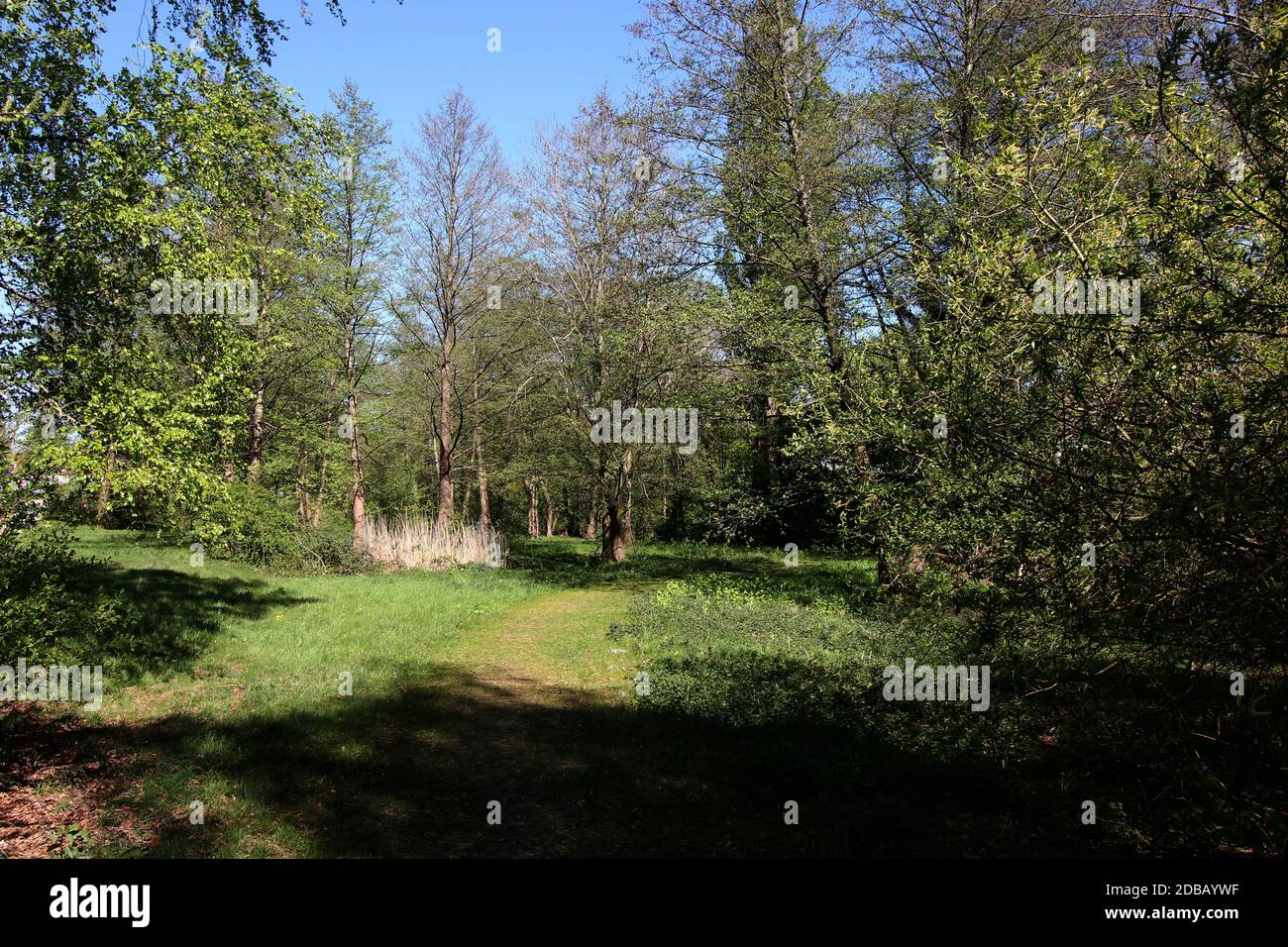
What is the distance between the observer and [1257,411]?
3639 mm


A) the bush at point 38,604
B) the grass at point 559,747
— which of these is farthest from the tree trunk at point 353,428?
the bush at point 38,604

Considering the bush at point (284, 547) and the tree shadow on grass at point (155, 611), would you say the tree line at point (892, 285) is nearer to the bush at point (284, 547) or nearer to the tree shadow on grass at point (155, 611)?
the bush at point (284, 547)

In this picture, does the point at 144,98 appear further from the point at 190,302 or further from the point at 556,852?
the point at 556,852

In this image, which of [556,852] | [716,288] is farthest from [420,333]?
[556,852]

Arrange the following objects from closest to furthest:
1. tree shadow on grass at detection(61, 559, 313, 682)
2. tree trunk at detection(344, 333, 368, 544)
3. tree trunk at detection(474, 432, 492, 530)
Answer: tree shadow on grass at detection(61, 559, 313, 682) < tree trunk at detection(344, 333, 368, 544) < tree trunk at detection(474, 432, 492, 530)

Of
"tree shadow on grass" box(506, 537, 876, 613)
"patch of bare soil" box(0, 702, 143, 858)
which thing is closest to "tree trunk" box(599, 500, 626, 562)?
"tree shadow on grass" box(506, 537, 876, 613)

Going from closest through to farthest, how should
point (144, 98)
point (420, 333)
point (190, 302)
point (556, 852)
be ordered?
point (556, 852) < point (144, 98) < point (190, 302) < point (420, 333)

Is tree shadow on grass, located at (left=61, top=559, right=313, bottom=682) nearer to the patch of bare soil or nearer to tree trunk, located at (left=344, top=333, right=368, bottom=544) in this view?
the patch of bare soil

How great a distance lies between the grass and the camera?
4977 millimetres

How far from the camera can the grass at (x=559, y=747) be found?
498 cm

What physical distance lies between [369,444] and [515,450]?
28.3 ft

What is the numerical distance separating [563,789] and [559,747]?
1057 millimetres

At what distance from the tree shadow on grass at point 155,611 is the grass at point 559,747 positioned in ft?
0.20

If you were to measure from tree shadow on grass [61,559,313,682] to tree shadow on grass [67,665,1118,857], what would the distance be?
211cm
